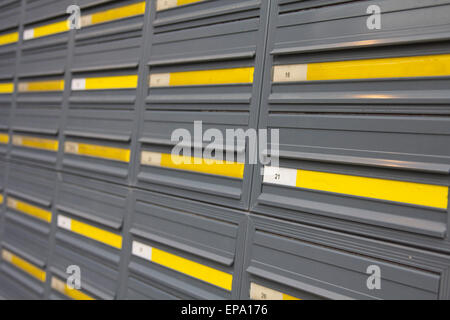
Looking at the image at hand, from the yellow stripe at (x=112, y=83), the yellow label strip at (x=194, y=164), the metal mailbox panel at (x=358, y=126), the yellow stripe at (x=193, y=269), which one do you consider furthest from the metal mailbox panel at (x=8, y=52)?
the metal mailbox panel at (x=358, y=126)

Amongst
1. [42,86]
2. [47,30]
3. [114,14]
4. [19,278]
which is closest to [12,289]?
[19,278]

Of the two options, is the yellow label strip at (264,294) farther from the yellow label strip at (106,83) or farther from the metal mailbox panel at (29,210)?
the metal mailbox panel at (29,210)

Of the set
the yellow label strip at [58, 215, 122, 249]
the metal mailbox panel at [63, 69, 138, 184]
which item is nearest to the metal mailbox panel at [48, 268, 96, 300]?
the yellow label strip at [58, 215, 122, 249]

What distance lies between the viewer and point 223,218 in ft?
3.50

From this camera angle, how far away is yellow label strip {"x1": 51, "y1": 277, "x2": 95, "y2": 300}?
4.75 feet

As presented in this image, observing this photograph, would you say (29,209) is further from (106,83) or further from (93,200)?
(106,83)

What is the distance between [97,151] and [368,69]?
105 centimetres

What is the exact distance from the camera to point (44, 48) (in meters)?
1.67

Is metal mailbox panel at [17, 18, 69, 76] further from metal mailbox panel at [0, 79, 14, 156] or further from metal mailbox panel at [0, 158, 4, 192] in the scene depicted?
metal mailbox panel at [0, 158, 4, 192]

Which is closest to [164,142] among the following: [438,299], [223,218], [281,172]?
[223,218]

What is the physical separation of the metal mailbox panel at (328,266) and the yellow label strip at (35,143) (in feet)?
3.57

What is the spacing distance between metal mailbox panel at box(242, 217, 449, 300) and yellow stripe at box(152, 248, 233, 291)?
0.07 m

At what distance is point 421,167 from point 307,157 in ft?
0.84
